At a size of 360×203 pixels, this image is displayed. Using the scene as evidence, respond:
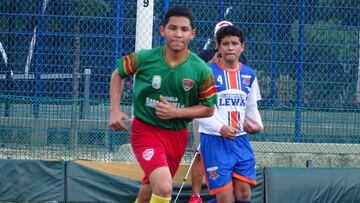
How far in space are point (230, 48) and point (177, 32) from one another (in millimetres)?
1236

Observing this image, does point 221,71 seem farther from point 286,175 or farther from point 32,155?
point 32,155

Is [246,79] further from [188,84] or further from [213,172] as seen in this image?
[188,84]

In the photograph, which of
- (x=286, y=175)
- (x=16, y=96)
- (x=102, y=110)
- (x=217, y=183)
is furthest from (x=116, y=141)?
(x=217, y=183)

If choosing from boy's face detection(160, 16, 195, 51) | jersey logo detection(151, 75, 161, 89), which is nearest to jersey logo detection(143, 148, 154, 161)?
jersey logo detection(151, 75, 161, 89)

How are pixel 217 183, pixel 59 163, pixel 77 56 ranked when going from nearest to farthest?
1. pixel 217 183
2. pixel 59 163
3. pixel 77 56

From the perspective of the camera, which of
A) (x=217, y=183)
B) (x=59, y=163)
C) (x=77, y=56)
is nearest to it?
(x=217, y=183)

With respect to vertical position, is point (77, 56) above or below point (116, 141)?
above

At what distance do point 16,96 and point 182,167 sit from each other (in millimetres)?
2198

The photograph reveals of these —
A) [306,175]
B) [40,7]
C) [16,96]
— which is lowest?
[306,175]

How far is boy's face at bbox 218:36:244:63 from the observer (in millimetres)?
9195

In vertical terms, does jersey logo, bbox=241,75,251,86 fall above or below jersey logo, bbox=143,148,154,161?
above

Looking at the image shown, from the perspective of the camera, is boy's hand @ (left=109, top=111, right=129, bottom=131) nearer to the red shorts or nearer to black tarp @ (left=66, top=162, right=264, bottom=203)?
the red shorts

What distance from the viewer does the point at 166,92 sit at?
802 centimetres

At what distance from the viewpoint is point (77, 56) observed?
11.8m
